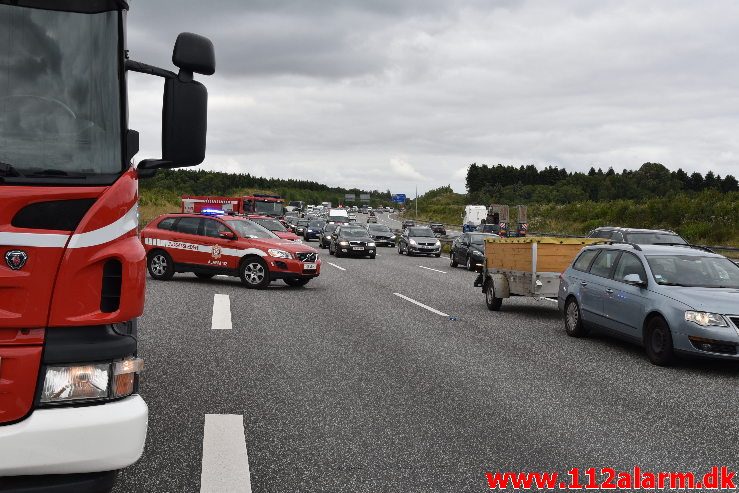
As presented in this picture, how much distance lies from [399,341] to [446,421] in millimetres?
4210

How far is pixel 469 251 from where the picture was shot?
28.7 metres

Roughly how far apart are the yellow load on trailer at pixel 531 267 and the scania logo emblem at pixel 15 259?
11559mm

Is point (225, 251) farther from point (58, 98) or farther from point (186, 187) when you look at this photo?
point (186, 187)

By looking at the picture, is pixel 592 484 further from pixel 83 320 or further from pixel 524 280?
pixel 524 280

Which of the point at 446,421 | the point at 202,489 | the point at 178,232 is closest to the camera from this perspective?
the point at 202,489

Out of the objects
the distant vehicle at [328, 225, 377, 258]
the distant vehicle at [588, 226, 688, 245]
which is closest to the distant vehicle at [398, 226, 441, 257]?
the distant vehicle at [328, 225, 377, 258]

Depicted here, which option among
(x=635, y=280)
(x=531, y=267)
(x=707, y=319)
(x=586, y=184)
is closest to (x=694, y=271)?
(x=635, y=280)

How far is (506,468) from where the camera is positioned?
4.94m

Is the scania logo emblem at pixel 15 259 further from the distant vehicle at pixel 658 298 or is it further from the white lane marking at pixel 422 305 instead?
the white lane marking at pixel 422 305

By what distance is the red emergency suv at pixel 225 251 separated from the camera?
60.5 feet

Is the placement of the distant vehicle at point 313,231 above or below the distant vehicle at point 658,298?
below

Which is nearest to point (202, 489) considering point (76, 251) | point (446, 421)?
point (76, 251)

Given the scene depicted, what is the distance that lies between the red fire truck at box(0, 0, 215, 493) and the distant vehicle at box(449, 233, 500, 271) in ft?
79.7

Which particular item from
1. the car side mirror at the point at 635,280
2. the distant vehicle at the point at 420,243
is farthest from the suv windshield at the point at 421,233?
the car side mirror at the point at 635,280
